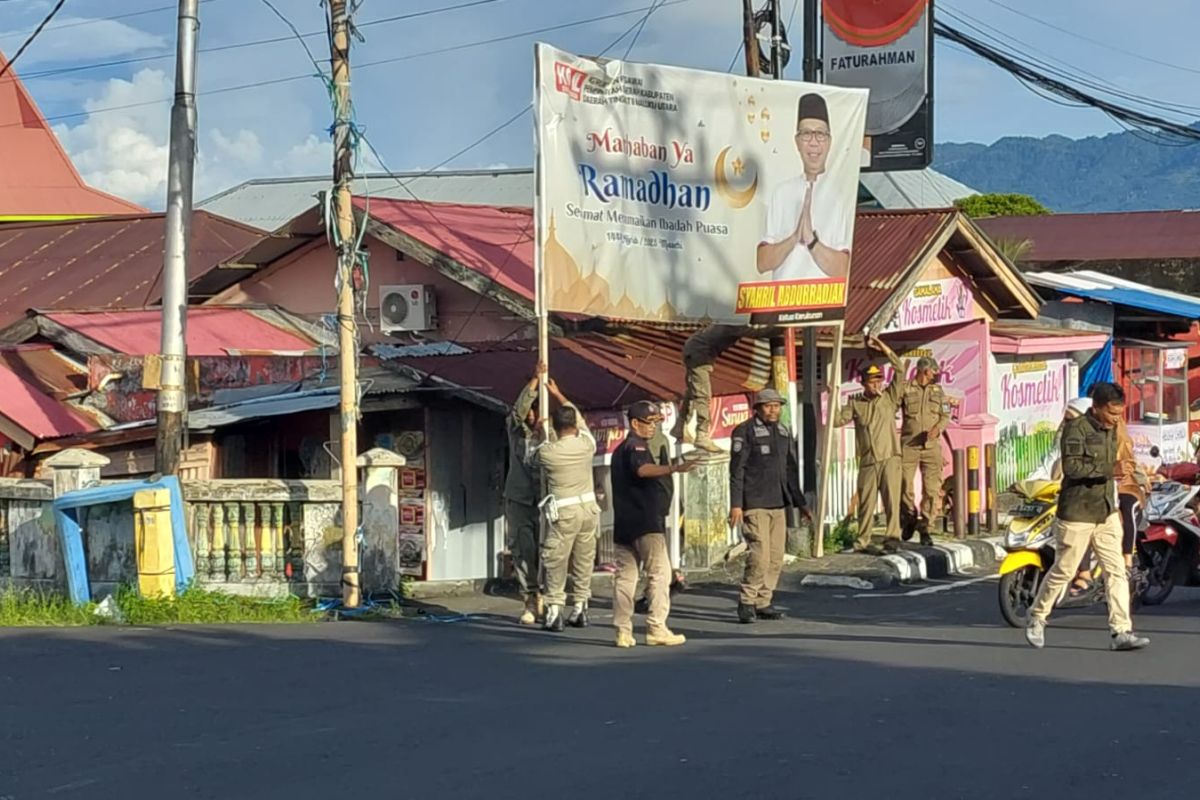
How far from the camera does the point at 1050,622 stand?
12.0 meters

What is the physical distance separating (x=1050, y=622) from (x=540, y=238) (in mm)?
5042

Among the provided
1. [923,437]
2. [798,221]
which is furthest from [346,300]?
[923,437]

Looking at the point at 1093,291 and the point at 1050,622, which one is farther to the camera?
the point at 1093,291

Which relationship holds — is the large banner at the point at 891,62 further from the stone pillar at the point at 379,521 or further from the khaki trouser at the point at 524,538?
the stone pillar at the point at 379,521

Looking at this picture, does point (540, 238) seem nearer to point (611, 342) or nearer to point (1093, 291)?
point (611, 342)

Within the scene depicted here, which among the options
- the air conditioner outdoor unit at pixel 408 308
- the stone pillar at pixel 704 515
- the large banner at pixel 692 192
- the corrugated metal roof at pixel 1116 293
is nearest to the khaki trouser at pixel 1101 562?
the large banner at pixel 692 192

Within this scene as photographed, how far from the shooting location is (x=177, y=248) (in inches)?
→ 524

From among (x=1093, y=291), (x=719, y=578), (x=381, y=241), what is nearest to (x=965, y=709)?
(x=719, y=578)

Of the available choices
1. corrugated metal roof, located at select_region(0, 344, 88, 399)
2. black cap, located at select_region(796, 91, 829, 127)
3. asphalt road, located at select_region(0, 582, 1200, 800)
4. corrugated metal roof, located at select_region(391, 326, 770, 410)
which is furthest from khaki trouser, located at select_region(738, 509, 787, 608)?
corrugated metal roof, located at select_region(0, 344, 88, 399)

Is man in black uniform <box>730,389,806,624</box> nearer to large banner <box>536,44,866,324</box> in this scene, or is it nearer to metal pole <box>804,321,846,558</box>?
large banner <box>536,44,866,324</box>

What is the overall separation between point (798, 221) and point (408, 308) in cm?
529

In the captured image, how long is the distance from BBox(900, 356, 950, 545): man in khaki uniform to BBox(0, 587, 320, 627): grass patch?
23.8 feet

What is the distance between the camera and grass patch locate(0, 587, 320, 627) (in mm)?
12516

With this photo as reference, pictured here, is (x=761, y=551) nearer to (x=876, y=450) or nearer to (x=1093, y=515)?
(x=1093, y=515)
